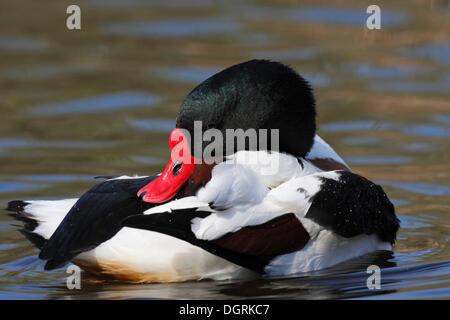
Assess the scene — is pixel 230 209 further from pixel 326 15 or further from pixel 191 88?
pixel 326 15

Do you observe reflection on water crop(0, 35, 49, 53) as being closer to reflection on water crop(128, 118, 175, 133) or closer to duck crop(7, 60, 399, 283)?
reflection on water crop(128, 118, 175, 133)

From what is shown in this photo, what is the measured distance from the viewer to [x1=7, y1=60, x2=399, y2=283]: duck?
5.49 metres

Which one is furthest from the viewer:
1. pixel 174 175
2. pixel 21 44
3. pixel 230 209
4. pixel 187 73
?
pixel 21 44

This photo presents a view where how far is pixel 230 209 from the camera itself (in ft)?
18.0

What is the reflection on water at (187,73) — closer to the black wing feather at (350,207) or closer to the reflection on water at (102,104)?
the reflection on water at (102,104)

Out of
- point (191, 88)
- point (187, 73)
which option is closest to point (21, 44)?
point (187, 73)

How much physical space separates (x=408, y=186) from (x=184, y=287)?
3.18m

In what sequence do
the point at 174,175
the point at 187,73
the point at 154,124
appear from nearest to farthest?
the point at 174,175 < the point at 154,124 < the point at 187,73

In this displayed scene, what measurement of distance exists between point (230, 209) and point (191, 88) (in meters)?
5.93

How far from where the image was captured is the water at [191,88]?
19.9 ft

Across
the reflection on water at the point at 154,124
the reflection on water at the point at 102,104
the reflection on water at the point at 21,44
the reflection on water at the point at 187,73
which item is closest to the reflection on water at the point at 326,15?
the reflection on water at the point at 187,73

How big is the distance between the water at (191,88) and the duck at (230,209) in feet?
0.50
